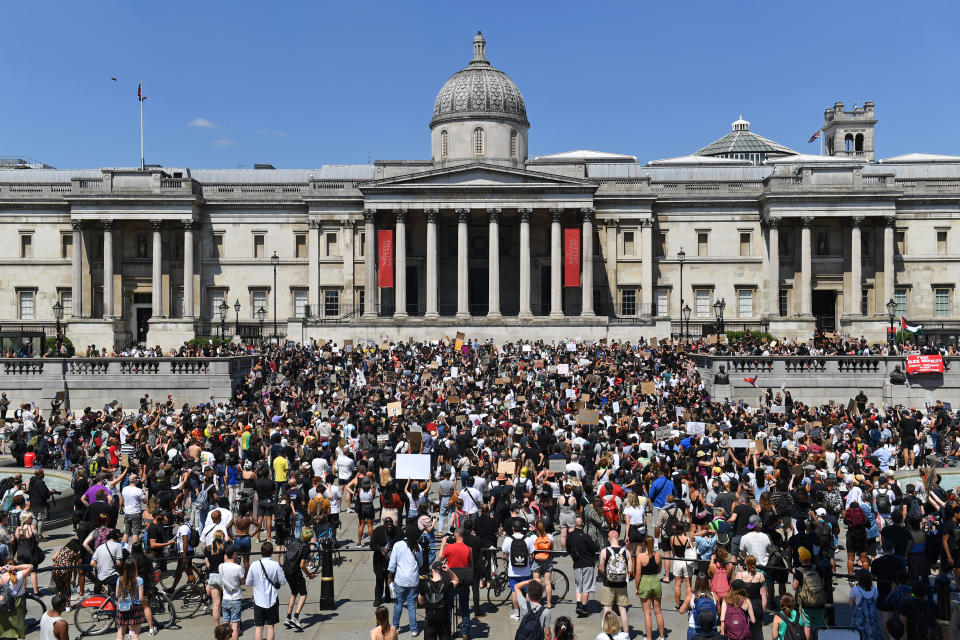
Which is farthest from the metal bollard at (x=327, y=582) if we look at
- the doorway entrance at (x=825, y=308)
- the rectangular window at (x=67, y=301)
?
the rectangular window at (x=67, y=301)

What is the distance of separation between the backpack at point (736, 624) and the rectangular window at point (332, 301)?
58.3 metres

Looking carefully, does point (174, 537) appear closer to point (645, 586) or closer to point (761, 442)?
point (645, 586)

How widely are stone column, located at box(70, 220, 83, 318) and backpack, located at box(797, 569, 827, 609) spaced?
63.0 m

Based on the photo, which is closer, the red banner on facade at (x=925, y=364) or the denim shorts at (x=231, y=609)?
the denim shorts at (x=231, y=609)

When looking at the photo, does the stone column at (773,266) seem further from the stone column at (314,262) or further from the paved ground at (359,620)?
the paved ground at (359,620)

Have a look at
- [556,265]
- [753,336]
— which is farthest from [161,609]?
[556,265]

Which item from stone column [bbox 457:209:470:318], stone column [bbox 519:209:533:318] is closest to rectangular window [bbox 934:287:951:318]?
stone column [bbox 519:209:533:318]

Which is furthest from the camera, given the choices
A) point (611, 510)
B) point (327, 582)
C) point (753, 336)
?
point (753, 336)

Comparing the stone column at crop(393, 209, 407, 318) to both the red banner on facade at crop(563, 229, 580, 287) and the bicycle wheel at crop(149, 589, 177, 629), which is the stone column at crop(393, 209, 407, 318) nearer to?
the red banner on facade at crop(563, 229, 580, 287)

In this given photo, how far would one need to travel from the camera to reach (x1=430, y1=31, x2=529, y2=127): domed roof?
2645 inches

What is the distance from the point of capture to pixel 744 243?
6900 centimetres

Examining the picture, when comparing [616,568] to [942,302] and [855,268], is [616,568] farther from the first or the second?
[942,302]

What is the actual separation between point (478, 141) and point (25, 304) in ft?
118

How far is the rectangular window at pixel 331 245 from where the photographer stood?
68312mm
